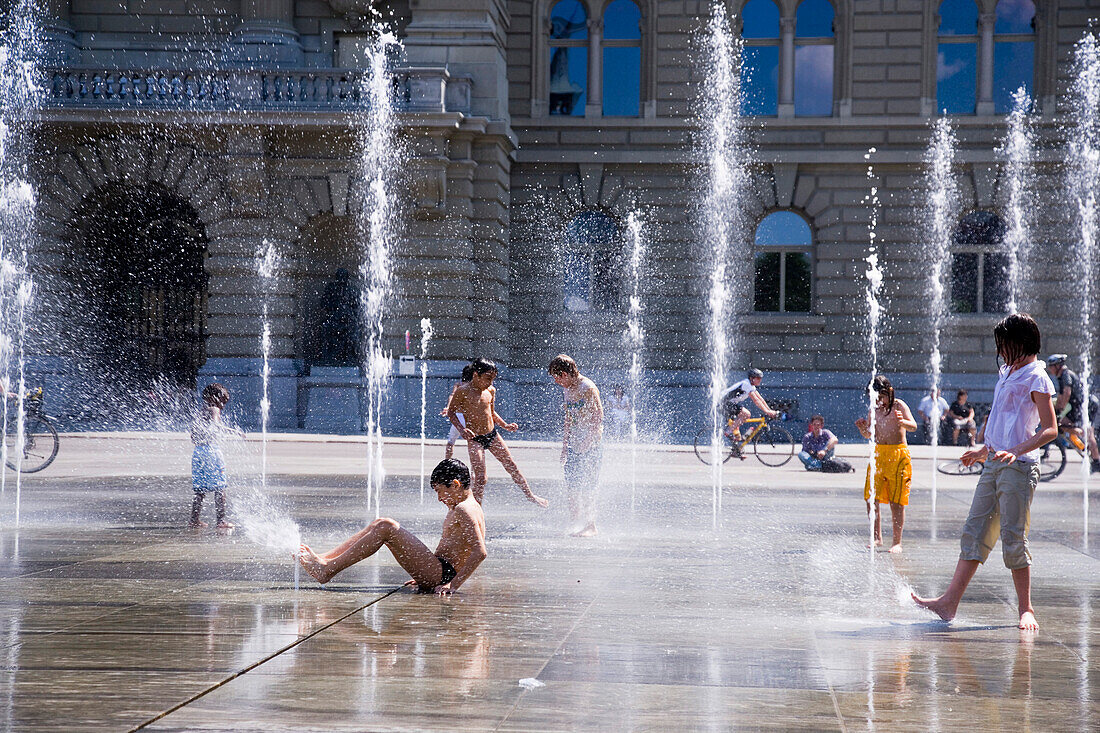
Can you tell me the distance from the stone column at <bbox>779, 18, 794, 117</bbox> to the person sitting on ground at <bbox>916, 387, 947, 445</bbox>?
24.3 feet

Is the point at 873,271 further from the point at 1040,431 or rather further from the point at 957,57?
the point at 1040,431

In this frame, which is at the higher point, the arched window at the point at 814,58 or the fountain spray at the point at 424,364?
the arched window at the point at 814,58

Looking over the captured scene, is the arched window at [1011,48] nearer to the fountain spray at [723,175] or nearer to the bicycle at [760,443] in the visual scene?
the fountain spray at [723,175]

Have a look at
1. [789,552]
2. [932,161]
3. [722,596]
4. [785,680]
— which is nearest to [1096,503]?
[789,552]

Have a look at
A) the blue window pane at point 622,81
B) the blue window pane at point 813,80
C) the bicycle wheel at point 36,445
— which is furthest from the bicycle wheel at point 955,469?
the bicycle wheel at point 36,445

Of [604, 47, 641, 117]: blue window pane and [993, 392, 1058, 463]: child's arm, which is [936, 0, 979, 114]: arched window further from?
[993, 392, 1058, 463]: child's arm

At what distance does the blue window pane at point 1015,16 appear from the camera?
2883 centimetres

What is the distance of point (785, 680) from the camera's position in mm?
5227

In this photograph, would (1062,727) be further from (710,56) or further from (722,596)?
(710,56)

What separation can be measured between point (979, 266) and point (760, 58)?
7.04m

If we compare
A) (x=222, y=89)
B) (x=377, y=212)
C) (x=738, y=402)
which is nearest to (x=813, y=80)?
(x=377, y=212)

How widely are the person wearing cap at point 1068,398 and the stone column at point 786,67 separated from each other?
1207cm

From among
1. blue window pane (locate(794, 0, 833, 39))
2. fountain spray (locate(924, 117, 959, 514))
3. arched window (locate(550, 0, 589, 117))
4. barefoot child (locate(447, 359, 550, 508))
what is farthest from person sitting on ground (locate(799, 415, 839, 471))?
blue window pane (locate(794, 0, 833, 39))

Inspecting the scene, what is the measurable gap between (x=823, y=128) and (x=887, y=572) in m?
21.6
